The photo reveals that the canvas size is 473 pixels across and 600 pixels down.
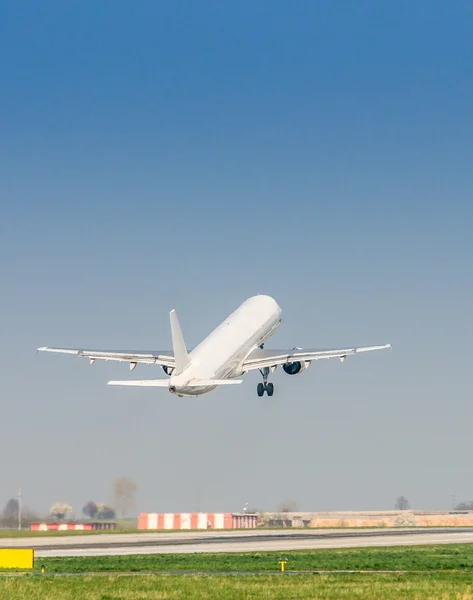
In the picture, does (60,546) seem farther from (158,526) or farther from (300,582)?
(158,526)

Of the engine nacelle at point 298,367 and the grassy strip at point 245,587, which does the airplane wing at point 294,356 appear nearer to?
the engine nacelle at point 298,367

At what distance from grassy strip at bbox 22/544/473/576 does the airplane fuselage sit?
62.7 ft

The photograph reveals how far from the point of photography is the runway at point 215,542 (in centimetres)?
10612

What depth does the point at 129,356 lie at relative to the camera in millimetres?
126688

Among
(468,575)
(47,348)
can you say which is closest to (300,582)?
(468,575)

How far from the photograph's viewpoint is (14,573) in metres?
82.9

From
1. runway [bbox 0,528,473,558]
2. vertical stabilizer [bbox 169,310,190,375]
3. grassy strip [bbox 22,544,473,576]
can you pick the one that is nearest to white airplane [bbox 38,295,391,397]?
vertical stabilizer [bbox 169,310,190,375]

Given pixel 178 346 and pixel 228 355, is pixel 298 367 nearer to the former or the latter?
pixel 228 355

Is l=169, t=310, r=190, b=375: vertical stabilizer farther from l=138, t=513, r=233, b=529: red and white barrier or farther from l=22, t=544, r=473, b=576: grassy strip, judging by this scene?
l=138, t=513, r=233, b=529: red and white barrier

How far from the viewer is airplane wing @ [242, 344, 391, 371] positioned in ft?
418

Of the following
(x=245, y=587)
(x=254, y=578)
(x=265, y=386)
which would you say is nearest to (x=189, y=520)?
(x=265, y=386)

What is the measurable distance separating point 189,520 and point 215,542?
232 ft

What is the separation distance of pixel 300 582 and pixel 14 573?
22122 millimetres

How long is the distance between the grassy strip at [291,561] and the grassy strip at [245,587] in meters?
7.59
